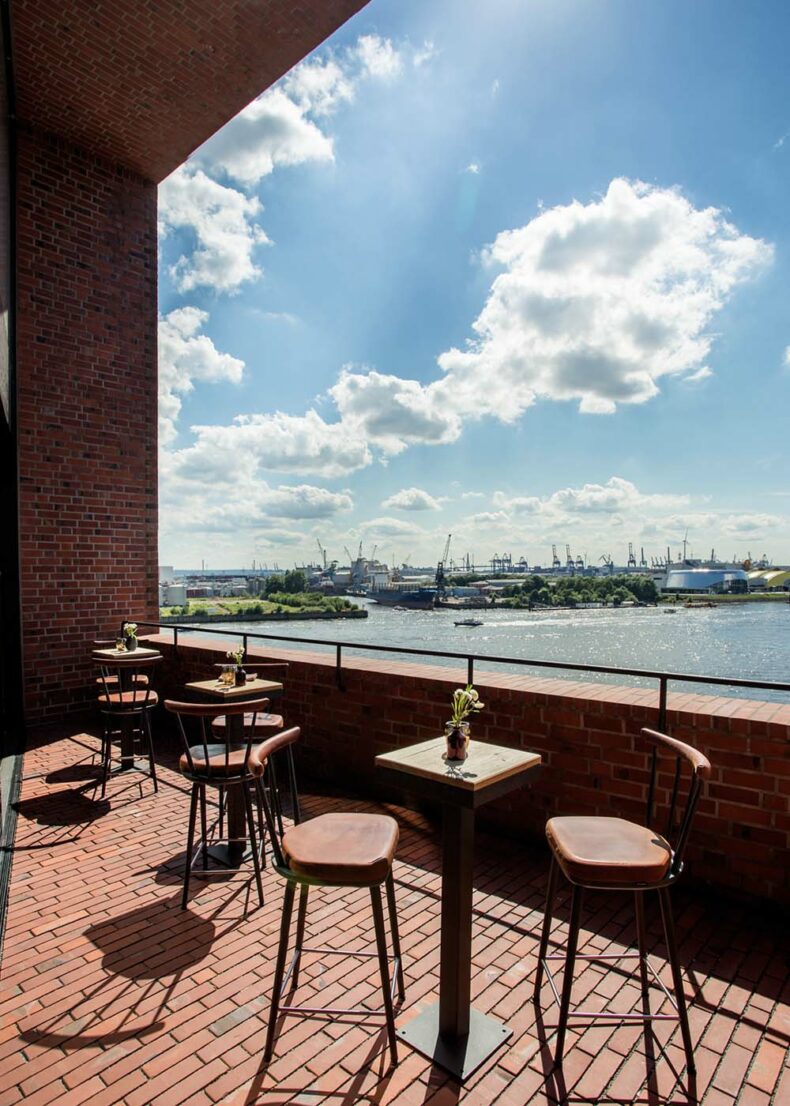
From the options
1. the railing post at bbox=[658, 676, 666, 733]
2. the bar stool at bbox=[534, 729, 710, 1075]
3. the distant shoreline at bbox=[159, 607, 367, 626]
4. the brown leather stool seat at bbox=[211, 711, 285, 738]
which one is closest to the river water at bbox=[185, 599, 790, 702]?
the distant shoreline at bbox=[159, 607, 367, 626]

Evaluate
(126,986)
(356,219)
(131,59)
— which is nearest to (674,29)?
(356,219)

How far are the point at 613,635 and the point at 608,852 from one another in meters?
39.1

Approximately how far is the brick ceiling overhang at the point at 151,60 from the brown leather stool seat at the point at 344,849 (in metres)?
6.39

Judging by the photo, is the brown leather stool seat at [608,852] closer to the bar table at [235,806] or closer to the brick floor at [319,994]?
the brick floor at [319,994]

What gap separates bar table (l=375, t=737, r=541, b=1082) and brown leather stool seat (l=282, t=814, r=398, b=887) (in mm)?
201

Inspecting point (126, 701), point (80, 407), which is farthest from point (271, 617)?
point (126, 701)

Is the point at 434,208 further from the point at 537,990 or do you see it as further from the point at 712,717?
the point at 537,990

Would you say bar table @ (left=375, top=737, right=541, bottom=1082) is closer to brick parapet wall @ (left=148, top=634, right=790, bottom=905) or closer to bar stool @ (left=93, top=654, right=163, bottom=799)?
brick parapet wall @ (left=148, top=634, right=790, bottom=905)

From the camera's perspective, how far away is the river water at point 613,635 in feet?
95.6

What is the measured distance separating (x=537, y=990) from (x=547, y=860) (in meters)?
1.11

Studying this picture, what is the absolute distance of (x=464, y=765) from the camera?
197 cm

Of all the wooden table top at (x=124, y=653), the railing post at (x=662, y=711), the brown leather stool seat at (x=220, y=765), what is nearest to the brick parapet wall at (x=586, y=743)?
the railing post at (x=662, y=711)

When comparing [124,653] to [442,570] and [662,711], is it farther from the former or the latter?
[442,570]

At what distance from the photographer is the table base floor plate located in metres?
1.78
